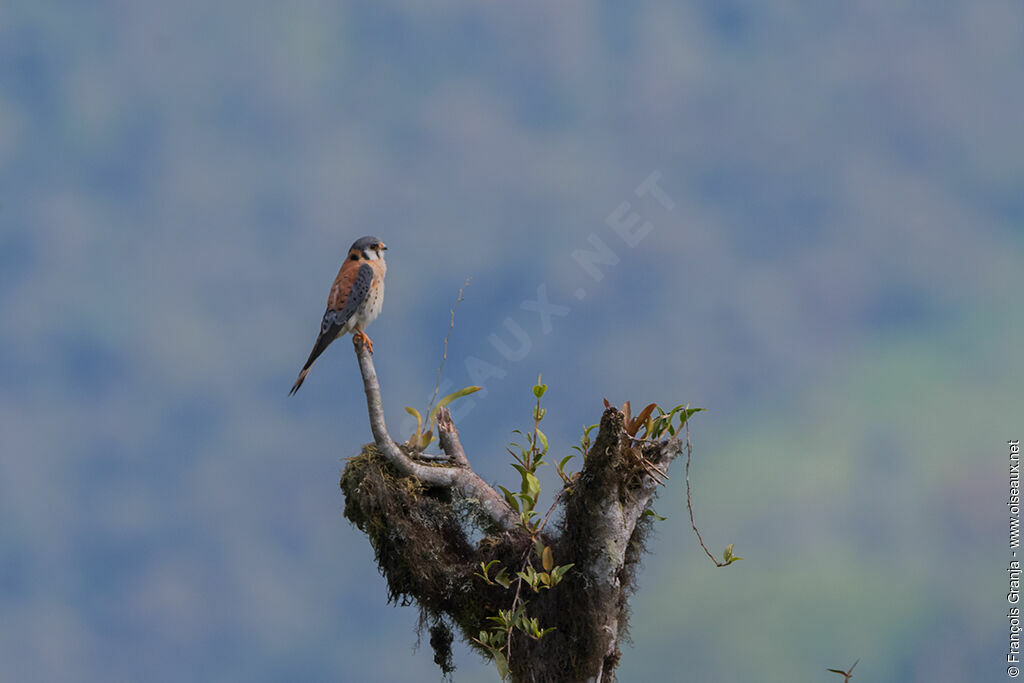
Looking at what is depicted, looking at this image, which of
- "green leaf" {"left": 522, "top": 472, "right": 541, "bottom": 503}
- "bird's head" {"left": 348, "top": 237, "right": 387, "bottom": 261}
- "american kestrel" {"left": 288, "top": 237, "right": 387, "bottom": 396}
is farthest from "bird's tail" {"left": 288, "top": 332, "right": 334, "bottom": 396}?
"green leaf" {"left": 522, "top": 472, "right": 541, "bottom": 503}

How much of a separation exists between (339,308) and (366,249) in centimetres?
40

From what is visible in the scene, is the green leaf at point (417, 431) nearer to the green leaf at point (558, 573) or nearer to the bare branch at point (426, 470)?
the bare branch at point (426, 470)

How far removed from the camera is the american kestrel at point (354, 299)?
429 cm

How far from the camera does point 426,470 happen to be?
4.67 metres

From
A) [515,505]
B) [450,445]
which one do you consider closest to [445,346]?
[450,445]

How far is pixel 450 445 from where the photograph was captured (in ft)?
16.3

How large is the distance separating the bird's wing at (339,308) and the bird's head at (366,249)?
0.56 ft

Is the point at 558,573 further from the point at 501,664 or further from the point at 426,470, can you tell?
the point at 426,470

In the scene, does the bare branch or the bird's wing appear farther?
the bare branch

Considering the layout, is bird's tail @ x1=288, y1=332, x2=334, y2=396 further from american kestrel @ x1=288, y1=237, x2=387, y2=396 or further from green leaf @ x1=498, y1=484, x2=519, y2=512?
green leaf @ x1=498, y1=484, x2=519, y2=512

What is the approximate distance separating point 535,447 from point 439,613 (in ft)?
3.12

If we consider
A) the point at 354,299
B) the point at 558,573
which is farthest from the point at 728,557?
the point at 354,299

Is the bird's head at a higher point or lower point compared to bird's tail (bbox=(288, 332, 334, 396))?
higher

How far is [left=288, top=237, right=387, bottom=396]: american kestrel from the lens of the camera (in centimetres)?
429
